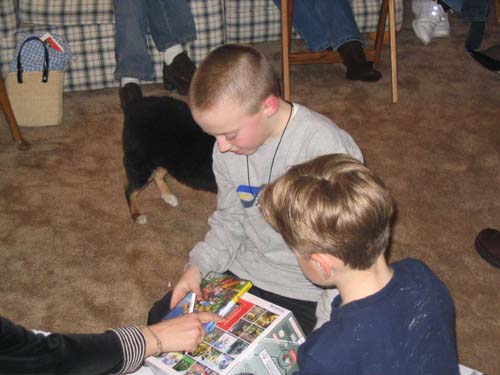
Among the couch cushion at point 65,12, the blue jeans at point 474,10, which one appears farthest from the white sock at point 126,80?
the blue jeans at point 474,10

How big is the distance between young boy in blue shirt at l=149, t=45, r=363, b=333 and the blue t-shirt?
1.38ft

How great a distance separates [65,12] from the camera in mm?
2893

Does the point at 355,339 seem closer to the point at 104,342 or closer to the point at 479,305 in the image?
the point at 104,342

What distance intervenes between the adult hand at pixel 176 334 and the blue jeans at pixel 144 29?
5.75 feet

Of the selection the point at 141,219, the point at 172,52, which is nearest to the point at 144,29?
the point at 172,52

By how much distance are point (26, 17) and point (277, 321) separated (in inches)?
91.3

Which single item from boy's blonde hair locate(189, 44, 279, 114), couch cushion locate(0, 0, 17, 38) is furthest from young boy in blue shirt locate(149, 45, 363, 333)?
couch cushion locate(0, 0, 17, 38)

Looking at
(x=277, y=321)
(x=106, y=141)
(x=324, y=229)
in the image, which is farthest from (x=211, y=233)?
(x=106, y=141)

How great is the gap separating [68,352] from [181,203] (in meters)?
1.33

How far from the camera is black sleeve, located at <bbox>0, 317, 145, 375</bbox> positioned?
1.03 meters

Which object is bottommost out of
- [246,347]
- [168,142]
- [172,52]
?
[246,347]

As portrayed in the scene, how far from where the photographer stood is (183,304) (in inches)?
56.2

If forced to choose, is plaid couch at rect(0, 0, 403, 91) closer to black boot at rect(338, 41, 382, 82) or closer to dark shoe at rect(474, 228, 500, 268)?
black boot at rect(338, 41, 382, 82)

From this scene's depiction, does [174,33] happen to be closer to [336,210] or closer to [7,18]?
[7,18]
